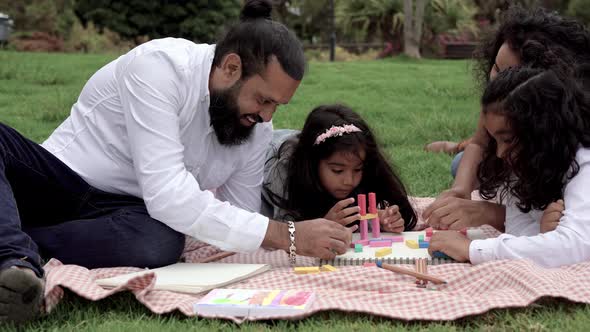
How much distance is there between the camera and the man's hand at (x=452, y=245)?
3.20 m

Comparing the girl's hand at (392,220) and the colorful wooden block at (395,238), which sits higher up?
the girl's hand at (392,220)

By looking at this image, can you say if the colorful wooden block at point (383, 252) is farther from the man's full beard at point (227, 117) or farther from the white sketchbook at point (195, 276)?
the man's full beard at point (227, 117)

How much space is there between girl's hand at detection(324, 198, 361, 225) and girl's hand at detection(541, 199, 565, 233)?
91cm

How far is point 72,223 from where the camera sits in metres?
3.15

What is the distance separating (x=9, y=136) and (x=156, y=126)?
61cm

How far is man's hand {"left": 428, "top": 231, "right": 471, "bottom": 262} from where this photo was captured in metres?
3.20

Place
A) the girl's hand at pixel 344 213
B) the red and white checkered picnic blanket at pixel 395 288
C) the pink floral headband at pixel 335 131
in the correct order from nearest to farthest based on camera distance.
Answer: the red and white checkered picnic blanket at pixel 395 288 < the girl's hand at pixel 344 213 < the pink floral headband at pixel 335 131

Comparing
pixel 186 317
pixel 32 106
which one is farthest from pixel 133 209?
pixel 32 106

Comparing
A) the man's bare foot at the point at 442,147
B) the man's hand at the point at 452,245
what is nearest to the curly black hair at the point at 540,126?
the man's hand at the point at 452,245

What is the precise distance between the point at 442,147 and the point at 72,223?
426cm

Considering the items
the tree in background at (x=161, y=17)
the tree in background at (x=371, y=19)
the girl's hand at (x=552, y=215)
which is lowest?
the tree in background at (x=371, y=19)

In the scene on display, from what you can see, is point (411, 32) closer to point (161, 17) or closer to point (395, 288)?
point (161, 17)

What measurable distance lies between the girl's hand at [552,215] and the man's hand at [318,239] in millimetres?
855

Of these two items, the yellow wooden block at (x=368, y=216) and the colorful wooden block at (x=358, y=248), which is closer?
the colorful wooden block at (x=358, y=248)
